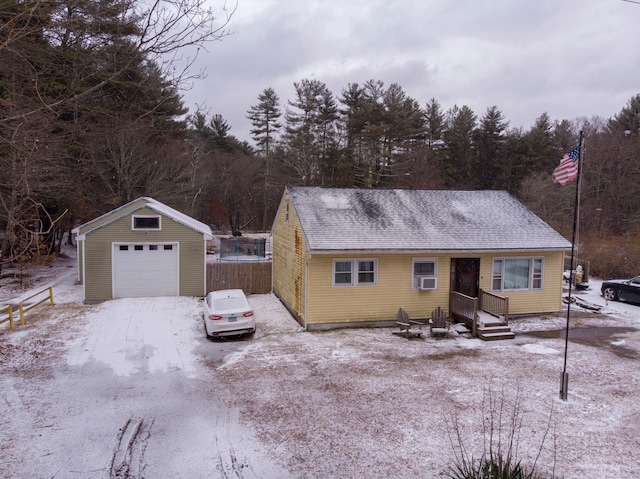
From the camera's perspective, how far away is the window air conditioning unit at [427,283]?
51.9 feet

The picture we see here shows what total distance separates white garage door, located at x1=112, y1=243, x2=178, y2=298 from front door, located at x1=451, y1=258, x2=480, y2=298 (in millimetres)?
12006

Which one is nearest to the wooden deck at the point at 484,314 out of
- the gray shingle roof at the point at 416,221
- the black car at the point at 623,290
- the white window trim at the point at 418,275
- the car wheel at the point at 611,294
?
the white window trim at the point at 418,275

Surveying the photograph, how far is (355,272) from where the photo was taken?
1565cm

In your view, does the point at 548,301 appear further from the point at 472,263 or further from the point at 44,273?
the point at 44,273

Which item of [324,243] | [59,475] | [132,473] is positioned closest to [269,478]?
[132,473]

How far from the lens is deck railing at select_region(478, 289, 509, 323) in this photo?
15.0 metres

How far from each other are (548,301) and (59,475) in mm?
17220

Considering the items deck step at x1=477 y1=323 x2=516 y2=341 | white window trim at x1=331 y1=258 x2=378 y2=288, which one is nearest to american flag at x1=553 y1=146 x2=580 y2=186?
deck step at x1=477 y1=323 x2=516 y2=341

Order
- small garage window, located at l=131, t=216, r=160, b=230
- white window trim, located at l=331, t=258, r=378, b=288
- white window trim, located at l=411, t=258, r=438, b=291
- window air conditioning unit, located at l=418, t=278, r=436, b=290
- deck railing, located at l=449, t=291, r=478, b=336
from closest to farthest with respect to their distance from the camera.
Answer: deck railing, located at l=449, t=291, r=478, b=336 < white window trim, located at l=331, t=258, r=378, b=288 < window air conditioning unit, located at l=418, t=278, r=436, b=290 < white window trim, located at l=411, t=258, r=438, b=291 < small garage window, located at l=131, t=216, r=160, b=230

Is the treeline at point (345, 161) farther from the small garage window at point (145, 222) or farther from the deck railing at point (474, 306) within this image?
the deck railing at point (474, 306)

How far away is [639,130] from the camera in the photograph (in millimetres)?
44344

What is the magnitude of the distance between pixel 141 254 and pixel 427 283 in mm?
12233

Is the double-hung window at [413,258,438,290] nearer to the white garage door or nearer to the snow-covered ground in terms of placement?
the snow-covered ground

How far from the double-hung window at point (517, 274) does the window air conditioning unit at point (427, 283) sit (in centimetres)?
268
